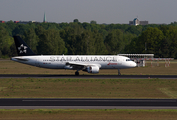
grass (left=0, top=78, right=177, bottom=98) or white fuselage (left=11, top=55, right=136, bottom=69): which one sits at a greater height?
white fuselage (left=11, top=55, right=136, bottom=69)

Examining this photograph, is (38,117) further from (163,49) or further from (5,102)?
(163,49)

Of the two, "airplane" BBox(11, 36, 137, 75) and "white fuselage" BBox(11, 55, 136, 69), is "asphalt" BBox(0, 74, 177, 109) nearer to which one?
"airplane" BBox(11, 36, 137, 75)

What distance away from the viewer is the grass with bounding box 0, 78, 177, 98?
37.9 meters

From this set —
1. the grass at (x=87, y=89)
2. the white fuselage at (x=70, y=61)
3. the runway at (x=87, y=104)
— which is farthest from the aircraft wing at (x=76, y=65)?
the runway at (x=87, y=104)

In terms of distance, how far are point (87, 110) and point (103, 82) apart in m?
22.6

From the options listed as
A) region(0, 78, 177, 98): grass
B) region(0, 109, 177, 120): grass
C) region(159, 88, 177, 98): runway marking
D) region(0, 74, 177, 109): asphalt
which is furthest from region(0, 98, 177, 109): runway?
region(159, 88, 177, 98): runway marking

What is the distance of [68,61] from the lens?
61.6 meters

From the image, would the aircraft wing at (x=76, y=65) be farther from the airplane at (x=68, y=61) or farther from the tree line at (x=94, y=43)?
the tree line at (x=94, y=43)

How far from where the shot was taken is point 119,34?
179500 mm

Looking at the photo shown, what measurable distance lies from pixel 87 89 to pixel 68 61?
767 inches

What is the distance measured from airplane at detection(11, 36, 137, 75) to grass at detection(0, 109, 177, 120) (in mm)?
32976

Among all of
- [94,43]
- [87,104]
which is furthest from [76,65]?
[94,43]

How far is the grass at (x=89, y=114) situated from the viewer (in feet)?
82.8

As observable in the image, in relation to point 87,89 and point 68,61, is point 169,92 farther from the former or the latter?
point 68,61
